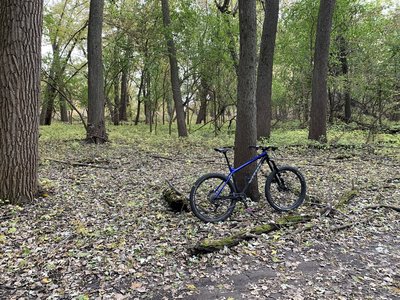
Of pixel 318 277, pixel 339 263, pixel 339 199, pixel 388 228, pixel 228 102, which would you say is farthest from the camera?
pixel 228 102

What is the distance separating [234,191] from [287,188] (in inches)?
33.9

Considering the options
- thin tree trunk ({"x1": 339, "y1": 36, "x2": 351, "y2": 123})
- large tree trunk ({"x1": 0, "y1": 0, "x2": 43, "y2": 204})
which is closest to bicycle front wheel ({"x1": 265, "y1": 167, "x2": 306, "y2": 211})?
large tree trunk ({"x1": 0, "y1": 0, "x2": 43, "y2": 204})

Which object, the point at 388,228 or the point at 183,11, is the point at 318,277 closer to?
the point at 388,228

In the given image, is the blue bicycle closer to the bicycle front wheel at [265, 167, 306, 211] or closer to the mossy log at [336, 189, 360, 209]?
the bicycle front wheel at [265, 167, 306, 211]

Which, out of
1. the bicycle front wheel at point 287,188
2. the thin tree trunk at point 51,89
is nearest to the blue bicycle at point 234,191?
the bicycle front wheel at point 287,188

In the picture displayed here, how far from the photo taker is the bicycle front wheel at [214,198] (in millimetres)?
4037

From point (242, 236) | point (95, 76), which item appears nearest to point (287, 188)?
point (242, 236)

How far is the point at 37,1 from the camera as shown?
4.38m

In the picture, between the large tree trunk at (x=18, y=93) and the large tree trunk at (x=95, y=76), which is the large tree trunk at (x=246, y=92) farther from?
the large tree trunk at (x=95, y=76)

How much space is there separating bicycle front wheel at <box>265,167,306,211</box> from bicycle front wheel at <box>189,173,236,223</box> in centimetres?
65

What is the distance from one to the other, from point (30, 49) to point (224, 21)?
8704 mm

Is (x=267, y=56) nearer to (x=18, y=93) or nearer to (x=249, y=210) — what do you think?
(x=249, y=210)

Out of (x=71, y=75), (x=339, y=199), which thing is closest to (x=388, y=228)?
(x=339, y=199)

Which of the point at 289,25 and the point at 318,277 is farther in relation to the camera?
the point at 289,25
